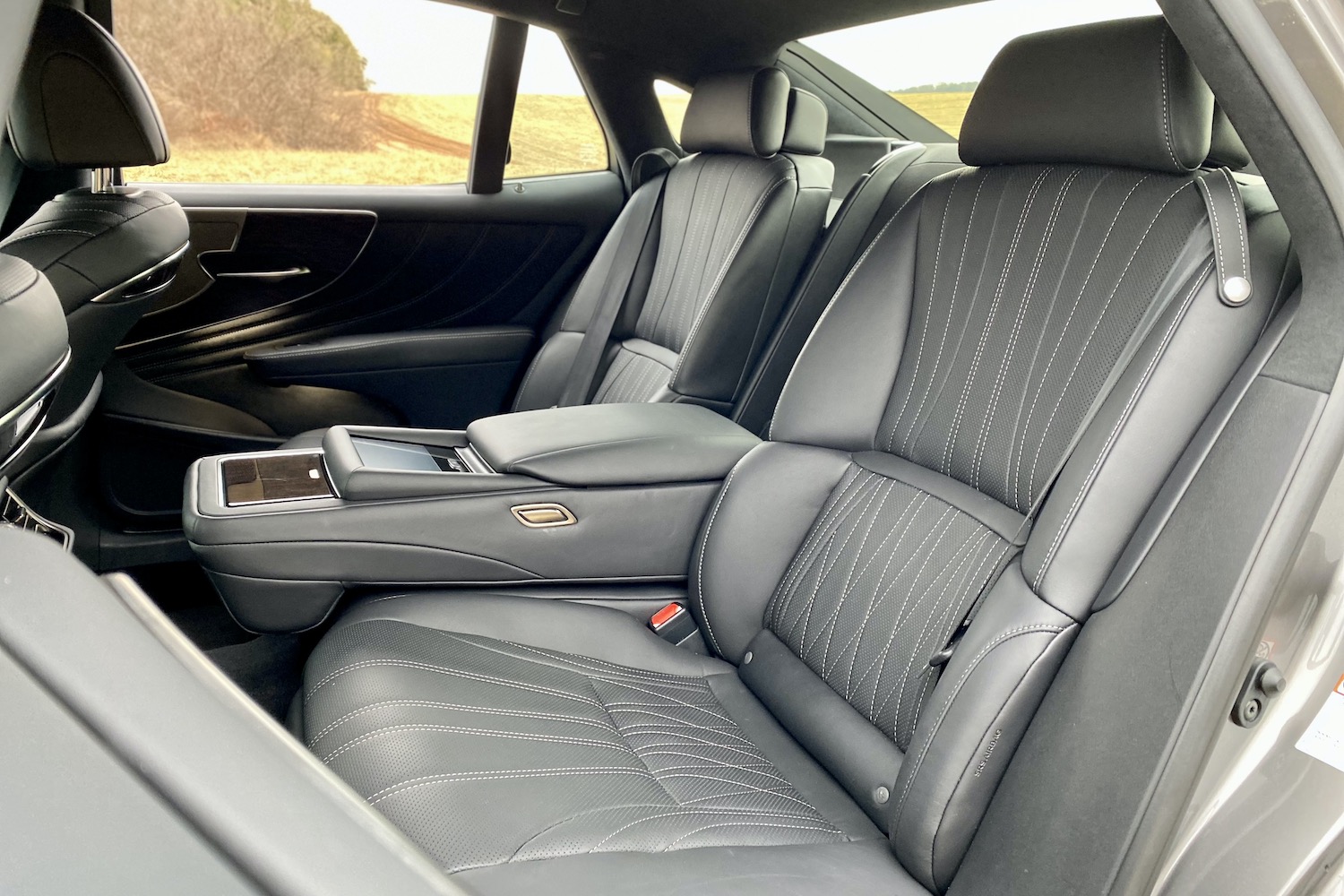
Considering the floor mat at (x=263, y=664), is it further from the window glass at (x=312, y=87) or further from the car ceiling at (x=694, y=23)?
the car ceiling at (x=694, y=23)

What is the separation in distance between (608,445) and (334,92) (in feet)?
5.87

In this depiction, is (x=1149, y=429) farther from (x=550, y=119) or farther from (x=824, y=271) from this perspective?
(x=550, y=119)

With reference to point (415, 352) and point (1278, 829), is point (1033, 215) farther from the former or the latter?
point (415, 352)

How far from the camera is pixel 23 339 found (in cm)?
69

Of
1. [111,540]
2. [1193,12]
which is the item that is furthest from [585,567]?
[111,540]

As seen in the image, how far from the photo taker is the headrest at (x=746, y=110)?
233 cm

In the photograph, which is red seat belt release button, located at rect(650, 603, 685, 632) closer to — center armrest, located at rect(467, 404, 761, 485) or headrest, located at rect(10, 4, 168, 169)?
center armrest, located at rect(467, 404, 761, 485)

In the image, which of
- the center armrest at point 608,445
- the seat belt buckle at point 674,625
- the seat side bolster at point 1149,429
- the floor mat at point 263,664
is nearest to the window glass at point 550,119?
the center armrest at point 608,445

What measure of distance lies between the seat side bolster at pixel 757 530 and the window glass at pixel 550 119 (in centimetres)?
175

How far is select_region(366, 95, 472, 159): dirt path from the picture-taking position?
305 cm

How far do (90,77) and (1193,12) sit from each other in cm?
177

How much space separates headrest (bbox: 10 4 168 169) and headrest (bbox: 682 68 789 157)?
117 centimetres

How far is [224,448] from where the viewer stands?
2689 mm

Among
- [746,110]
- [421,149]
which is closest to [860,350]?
[746,110]
